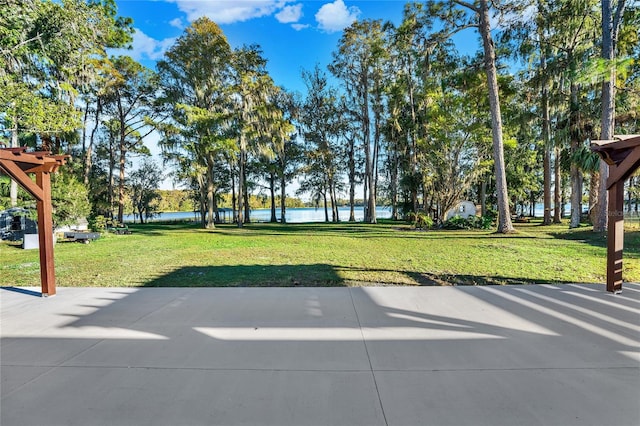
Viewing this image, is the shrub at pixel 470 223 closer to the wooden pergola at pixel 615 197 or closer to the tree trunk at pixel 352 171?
the wooden pergola at pixel 615 197

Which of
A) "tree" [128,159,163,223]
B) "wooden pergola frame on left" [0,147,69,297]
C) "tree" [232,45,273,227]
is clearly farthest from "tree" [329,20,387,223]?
"tree" [128,159,163,223]

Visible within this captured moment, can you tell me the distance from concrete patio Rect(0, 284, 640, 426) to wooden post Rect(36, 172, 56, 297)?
27cm

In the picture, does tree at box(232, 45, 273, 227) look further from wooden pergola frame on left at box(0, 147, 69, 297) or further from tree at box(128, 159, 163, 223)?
tree at box(128, 159, 163, 223)

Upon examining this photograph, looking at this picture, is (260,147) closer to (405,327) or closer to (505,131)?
(505,131)

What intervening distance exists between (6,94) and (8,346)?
29.5 feet

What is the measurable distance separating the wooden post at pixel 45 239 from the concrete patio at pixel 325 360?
0.90 feet

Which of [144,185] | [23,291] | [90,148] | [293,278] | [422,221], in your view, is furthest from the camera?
[144,185]

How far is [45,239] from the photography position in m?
4.33

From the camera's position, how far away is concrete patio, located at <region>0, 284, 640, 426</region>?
1.87 meters

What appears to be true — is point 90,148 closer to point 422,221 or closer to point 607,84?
point 422,221

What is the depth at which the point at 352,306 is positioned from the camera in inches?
150

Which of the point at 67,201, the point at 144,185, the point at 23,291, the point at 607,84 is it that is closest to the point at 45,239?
the point at 23,291

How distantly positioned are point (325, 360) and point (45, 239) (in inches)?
180

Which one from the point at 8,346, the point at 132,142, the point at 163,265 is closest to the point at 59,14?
the point at 163,265
